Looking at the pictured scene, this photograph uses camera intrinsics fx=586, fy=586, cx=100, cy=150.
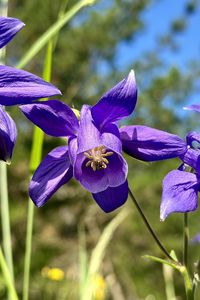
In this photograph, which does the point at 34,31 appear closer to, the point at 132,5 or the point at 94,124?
the point at 132,5

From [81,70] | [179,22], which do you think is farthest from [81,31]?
[179,22]

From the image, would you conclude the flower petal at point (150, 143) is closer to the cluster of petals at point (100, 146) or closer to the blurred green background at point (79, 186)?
the cluster of petals at point (100, 146)

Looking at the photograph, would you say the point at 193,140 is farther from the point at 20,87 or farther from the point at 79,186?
the point at 79,186

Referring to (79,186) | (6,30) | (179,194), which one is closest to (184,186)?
(179,194)

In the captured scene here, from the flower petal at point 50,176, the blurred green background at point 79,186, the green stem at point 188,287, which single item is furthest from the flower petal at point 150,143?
the blurred green background at point 79,186

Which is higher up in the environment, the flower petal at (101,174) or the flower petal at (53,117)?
the flower petal at (53,117)

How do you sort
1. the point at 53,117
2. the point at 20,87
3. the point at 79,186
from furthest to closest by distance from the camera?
the point at 79,186 → the point at 53,117 → the point at 20,87
